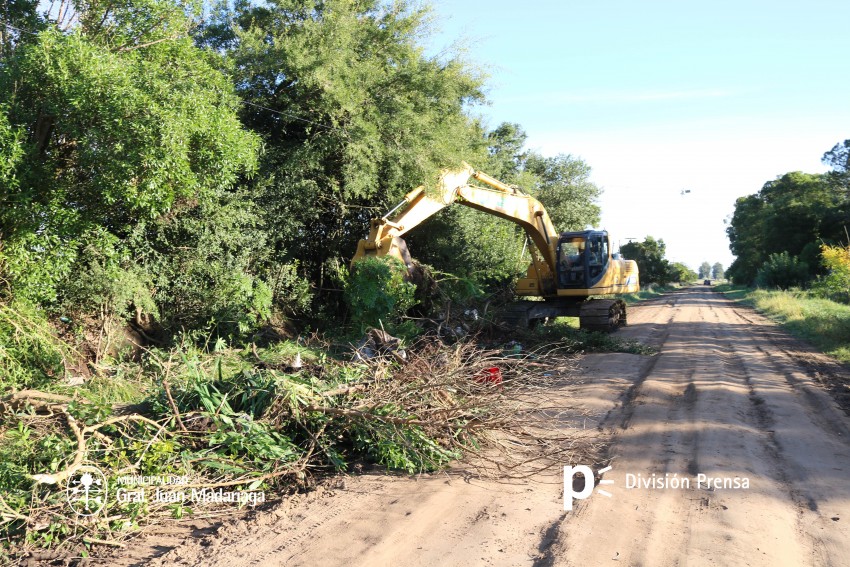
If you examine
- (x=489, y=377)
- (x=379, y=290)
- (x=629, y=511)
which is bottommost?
(x=629, y=511)

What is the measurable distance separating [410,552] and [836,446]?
506 centimetres

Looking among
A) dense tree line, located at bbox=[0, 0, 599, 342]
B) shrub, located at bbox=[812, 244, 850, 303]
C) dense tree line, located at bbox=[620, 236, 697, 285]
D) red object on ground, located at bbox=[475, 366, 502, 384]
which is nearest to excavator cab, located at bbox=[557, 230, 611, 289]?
dense tree line, located at bbox=[0, 0, 599, 342]

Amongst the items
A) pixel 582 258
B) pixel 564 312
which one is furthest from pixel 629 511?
pixel 582 258

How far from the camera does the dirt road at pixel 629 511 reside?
4406 millimetres

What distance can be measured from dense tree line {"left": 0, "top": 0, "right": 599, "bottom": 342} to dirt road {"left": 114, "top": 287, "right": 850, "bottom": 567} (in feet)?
20.1

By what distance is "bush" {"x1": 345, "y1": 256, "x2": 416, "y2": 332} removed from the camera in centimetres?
1198

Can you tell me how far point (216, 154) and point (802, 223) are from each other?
5073 cm

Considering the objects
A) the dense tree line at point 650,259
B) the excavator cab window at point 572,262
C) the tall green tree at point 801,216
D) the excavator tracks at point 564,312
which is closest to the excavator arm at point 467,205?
the excavator cab window at point 572,262

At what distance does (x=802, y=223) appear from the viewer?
1945 inches

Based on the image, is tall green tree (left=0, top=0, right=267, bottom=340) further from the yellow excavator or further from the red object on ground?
the yellow excavator

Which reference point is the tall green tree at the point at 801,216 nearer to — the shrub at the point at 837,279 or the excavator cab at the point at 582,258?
the shrub at the point at 837,279

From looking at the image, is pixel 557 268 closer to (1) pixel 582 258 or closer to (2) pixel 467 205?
(1) pixel 582 258

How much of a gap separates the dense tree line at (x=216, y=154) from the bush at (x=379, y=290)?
236 cm

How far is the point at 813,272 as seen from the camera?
44281mm
